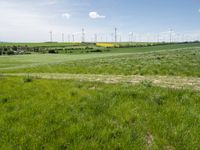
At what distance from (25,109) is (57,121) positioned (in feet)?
5.10

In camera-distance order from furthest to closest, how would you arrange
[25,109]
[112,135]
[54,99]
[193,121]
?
[54,99] < [25,109] < [193,121] < [112,135]

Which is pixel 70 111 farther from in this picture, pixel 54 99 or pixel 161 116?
pixel 161 116

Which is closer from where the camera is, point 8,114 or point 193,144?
point 193,144

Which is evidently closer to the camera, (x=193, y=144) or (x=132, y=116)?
(x=193, y=144)

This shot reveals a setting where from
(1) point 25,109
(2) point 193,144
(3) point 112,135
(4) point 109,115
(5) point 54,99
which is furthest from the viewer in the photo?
(5) point 54,99

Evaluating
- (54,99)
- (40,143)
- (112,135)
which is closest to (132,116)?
(112,135)

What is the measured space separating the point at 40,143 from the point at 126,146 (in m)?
1.89

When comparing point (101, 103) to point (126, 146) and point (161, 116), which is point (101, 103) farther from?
point (126, 146)

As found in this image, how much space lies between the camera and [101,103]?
26.6ft

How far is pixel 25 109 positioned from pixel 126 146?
3708 millimetres

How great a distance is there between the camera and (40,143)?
5.50m

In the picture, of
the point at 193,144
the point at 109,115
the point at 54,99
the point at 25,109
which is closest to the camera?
the point at 193,144

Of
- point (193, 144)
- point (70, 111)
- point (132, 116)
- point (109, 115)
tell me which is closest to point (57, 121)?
point (70, 111)

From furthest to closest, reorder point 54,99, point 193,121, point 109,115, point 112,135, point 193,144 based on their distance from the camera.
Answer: point 54,99, point 109,115, point 193,121, point 112,135, point 193,144
